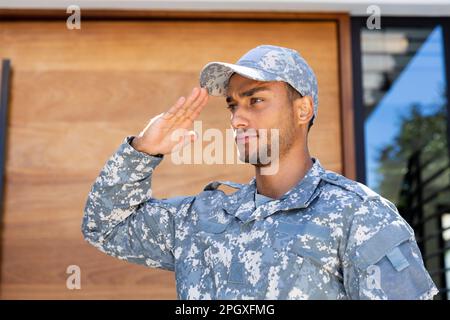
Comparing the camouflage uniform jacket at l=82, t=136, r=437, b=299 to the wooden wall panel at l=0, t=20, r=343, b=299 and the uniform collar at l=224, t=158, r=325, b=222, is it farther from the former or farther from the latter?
the wooden wall panel at l=0, t=20, r=343, b=299

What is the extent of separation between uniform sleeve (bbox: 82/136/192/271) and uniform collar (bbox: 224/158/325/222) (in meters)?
0.18

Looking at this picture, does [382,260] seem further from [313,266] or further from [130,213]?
[130,213]

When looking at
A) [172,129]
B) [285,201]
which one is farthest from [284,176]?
[172,129]

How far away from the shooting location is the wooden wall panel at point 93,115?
296 cm

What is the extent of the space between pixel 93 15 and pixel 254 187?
1.61 metres

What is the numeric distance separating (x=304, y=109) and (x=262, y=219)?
13.9 inches

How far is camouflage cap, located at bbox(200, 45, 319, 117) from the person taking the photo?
1.78 m

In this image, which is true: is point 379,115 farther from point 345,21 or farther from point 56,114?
point 56,114

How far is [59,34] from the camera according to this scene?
10.3 ft

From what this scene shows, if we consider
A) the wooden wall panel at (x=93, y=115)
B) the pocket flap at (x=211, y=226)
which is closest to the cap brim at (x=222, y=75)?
the pocket flap at (x=211, y=226)

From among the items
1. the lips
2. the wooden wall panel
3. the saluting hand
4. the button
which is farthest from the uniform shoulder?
the wooden wall panel

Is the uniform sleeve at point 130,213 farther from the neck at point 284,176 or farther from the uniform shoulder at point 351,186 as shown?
the uniform shoulder at point 351,186
